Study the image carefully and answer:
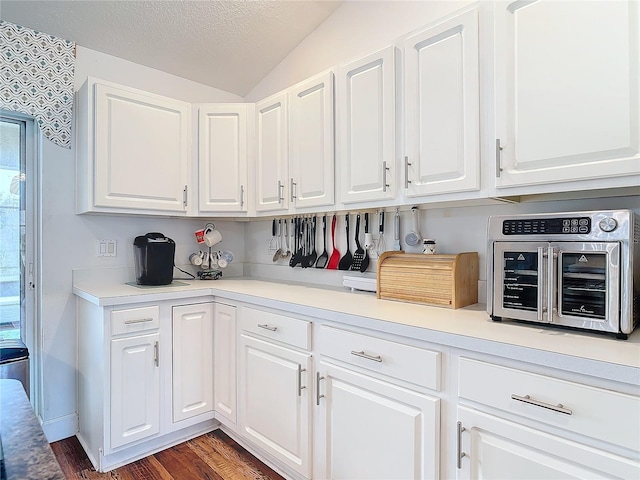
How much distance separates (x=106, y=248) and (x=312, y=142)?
1.51 m

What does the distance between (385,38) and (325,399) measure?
1.94 meters

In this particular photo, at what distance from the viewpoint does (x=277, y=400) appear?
1.77 meters

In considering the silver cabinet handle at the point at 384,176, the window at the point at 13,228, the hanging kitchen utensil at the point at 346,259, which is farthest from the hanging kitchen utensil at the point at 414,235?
the window at the point at 13,228

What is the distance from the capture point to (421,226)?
1937mm

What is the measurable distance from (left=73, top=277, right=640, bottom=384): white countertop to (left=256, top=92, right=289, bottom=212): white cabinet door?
0.56 meters

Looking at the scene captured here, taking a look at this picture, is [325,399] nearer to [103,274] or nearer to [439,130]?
[439,130]

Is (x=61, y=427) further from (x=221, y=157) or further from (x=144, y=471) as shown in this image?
(x=221, y=157)

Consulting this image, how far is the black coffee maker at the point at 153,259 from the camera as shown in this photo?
2262 millimetres

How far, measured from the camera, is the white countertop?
93 centimetres

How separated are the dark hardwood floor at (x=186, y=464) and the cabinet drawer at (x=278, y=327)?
697 millimetres

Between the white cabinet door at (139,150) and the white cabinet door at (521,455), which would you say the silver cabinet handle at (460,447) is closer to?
the white cabinet door at (521,455)

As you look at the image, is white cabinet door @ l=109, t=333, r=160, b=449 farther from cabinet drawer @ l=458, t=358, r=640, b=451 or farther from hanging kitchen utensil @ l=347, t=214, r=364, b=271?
cabinet drawer @ l=458, t=358, r=640, b=451

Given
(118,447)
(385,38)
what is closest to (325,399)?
(118,447)

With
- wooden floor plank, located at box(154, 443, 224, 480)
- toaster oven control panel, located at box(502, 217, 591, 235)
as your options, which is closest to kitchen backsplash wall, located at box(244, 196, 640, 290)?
toaster oven control panel, located at box(502, 217, 591, 235)
